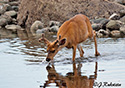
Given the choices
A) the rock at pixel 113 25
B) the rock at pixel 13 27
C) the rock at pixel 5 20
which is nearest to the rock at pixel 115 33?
the rock at pixel 113 25

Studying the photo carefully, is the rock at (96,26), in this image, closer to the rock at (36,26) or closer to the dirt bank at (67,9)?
the dirt bank at (67,9)

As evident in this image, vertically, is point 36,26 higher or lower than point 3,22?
lower

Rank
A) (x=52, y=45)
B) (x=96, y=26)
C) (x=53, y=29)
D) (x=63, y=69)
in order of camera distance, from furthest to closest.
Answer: (x=53, y=29), (x=96, y=26), (x=52, y=45), (x=63, y=69)

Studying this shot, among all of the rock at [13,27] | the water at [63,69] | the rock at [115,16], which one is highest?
the rock at [115,16]

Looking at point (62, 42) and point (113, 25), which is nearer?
point (62, 42)

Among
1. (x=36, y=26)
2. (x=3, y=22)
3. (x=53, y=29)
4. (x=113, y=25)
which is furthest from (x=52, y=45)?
(x=3, y=22)

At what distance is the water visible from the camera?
25.6ft

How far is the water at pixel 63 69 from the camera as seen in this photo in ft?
25.6

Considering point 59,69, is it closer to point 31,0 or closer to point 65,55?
point 65,55

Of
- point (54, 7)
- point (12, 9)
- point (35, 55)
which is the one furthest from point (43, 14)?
point (35, 55)

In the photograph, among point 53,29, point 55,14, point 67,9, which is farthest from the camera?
point 55,14

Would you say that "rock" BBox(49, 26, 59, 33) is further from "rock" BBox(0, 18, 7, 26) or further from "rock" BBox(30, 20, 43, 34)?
"rock" BBox(0, 18, 7, 26)

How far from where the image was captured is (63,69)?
9539 mm

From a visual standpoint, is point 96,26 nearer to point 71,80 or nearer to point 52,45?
point 52,45
